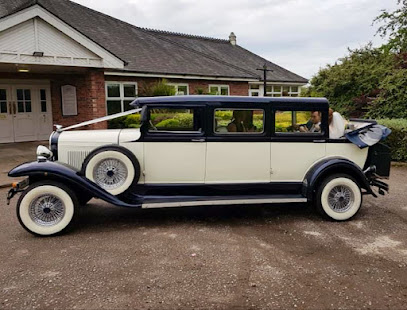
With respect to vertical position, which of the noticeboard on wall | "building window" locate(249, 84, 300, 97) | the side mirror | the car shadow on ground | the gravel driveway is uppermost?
"building window" locate(249, 84, 300, 97)

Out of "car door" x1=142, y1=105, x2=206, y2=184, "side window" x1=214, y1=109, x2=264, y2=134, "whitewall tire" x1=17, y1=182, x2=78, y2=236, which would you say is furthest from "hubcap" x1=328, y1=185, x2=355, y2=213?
"whitewall tire" x1=17, y1=182, x2=78, y2=236

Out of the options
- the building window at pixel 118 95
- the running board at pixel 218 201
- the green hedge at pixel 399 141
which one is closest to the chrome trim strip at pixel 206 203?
the running board at pixel 218 201

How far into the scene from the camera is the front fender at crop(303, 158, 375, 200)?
5.36 m

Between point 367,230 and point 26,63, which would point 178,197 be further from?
point 26,63

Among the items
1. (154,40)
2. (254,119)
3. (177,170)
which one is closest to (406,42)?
(154,40)

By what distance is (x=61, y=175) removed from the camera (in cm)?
484

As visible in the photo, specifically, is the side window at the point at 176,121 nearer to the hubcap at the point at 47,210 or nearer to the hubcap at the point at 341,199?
the hubcap at the point at 47,210

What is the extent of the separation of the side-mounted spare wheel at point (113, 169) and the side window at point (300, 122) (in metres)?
2.34

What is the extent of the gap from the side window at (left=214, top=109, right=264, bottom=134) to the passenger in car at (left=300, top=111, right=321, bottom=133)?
29.1 inches

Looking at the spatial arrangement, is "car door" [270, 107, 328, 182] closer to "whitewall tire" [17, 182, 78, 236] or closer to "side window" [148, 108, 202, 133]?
"side window" [148, 108, 202, 133]

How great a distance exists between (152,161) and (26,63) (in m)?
7.60

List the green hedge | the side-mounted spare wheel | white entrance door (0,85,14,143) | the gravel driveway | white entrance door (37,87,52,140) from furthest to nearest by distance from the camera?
1. white entrance door (37,87,52,140)
2. white entrance door (0,85,14,143)
3. the green hedge
4. the side-mounted spare wheel
5. the gravel driveway

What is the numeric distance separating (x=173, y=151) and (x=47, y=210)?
76.1 inches

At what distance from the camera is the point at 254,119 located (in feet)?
17.9
